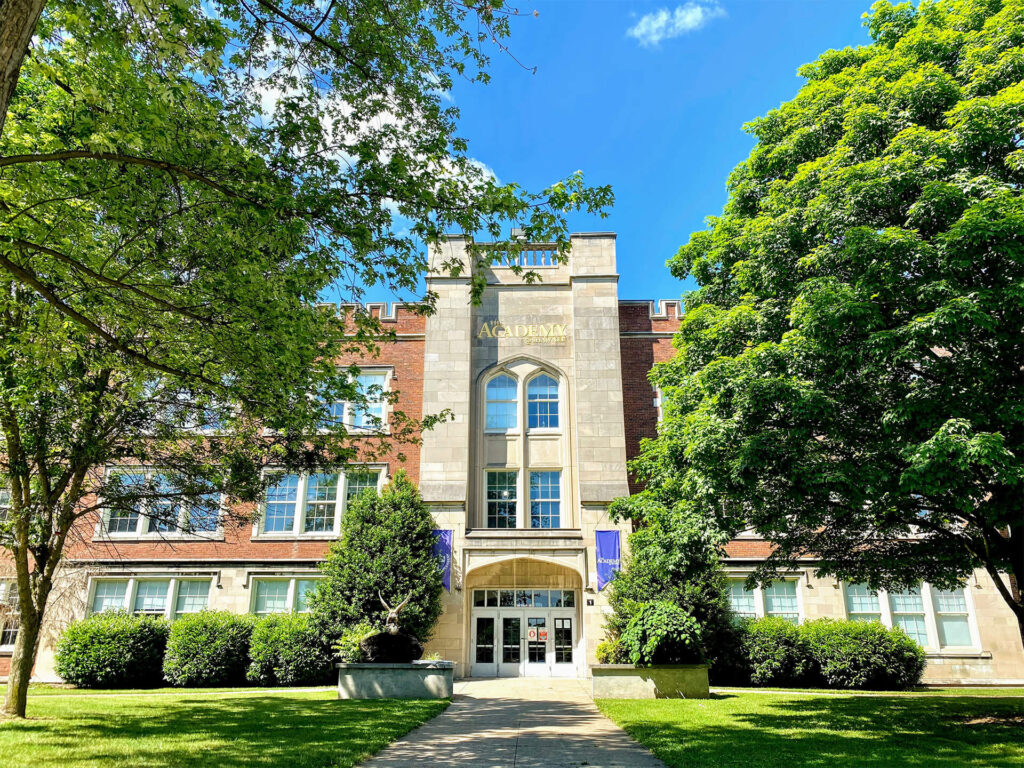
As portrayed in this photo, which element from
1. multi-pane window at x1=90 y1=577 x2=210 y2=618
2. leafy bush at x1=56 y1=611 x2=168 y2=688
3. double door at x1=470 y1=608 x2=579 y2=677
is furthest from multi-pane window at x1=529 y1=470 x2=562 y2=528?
leafy bush at x1=56 y1=611 x2=168 y2=688

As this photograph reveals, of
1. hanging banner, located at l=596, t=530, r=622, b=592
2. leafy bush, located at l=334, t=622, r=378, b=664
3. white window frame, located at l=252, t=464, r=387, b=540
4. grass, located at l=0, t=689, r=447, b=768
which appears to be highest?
white window frame, located at l=252, t=464, r=387, b=540

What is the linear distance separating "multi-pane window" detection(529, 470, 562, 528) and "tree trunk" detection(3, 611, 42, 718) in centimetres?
1416

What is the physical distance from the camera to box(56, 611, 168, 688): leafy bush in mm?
19719

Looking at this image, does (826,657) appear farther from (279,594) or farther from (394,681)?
(279,594)

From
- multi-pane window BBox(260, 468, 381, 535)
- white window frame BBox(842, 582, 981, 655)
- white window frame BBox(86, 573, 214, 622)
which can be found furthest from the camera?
multi-pane window BBox(260, 468, 381, 535)

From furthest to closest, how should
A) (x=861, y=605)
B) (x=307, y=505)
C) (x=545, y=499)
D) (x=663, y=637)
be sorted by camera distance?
(x=307, y=505) < (x=545, y=499) < (x=861, y=605) < (x=663, y=637)

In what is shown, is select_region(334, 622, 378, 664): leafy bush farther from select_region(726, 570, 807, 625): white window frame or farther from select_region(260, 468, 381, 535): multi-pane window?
select_region(726, 570, 807, 625): white window frame

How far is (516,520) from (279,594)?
8513 mm

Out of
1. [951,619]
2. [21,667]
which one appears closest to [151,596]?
[21,667]

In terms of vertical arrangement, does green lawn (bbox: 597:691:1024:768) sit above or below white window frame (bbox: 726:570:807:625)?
below

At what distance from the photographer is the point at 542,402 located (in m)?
24.2

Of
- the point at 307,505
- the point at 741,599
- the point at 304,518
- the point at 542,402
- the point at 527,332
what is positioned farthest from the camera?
the point at 527,332

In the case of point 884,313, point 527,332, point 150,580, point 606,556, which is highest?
point 527,332

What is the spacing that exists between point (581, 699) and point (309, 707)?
5911mm
